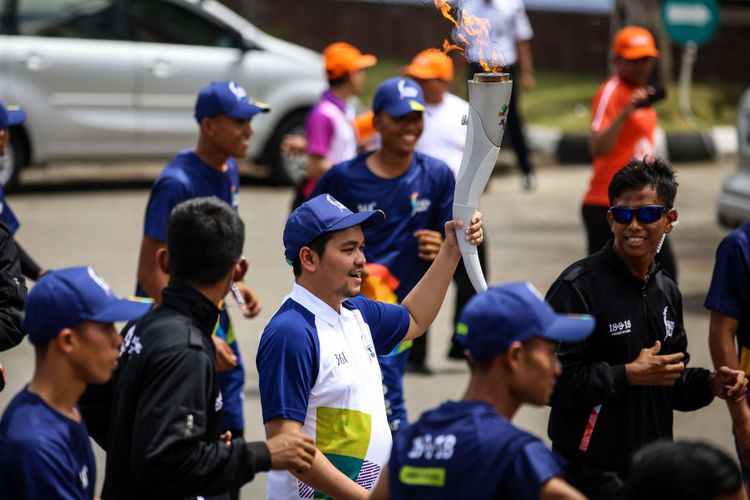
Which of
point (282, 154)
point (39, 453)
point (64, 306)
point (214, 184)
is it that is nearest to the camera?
point (39, 453)

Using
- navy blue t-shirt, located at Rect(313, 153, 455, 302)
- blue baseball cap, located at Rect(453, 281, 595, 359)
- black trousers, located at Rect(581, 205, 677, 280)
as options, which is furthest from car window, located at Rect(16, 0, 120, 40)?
blue baseball cap, located at Rect(453, 281, 595, 359)

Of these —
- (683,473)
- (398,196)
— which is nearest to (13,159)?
(398,196)

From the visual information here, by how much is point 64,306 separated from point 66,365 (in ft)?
0.55

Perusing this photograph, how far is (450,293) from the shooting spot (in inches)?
437

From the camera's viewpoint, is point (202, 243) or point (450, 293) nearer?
point (202, 243)

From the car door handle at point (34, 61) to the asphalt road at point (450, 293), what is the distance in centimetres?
144

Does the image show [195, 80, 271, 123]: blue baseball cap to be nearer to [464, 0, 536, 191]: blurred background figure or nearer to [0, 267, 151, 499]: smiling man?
[0, 267, 151, 499]: smiling man

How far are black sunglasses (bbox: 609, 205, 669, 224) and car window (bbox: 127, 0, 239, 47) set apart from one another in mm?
9750

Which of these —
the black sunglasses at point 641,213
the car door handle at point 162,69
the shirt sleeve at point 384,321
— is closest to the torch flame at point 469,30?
the black sunglasses at point 641,213

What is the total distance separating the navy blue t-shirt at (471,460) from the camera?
3.42m

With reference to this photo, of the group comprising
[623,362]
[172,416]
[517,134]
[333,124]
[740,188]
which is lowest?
[517,134]

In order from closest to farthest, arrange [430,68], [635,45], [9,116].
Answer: [9,116] → [635,45] → [430,68]

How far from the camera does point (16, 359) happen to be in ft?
30.1

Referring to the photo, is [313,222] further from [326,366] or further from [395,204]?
[395,204]
